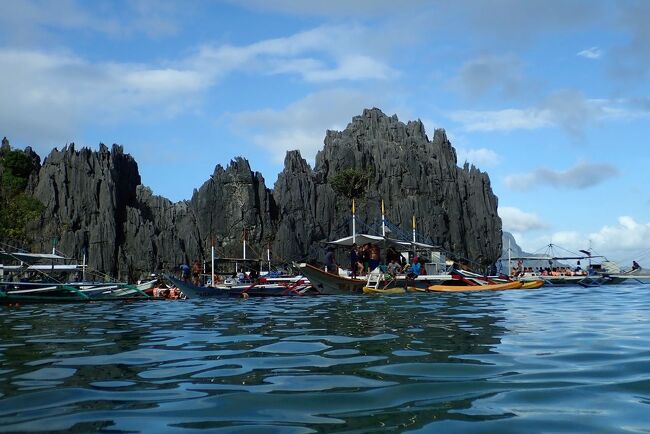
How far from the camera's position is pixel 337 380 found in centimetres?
604

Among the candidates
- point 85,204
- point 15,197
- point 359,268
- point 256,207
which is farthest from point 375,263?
point 15,197

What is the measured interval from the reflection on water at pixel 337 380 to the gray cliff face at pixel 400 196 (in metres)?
84.0

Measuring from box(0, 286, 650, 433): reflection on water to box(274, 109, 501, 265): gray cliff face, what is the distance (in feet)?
276

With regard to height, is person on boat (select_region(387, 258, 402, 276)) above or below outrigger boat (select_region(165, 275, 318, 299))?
above

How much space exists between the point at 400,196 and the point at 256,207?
26118mm

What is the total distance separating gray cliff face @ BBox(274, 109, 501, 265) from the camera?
10125cm

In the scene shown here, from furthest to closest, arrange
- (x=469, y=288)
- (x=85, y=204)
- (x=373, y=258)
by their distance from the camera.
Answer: (x=85, y=204), (x=373, y=258), (x=469, y=288)

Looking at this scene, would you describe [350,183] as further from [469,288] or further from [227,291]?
[227,291]

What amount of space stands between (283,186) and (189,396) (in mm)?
98109

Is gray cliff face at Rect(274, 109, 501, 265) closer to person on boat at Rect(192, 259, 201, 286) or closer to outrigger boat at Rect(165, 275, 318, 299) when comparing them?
person on boat at Rect(192, 259, 201, 286)

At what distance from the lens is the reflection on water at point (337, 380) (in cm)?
443

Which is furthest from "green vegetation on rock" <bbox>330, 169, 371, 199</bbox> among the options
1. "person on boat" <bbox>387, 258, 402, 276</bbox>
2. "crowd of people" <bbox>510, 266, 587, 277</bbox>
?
"person on boat" <bbox>387, 258, 402, 276</bbox>

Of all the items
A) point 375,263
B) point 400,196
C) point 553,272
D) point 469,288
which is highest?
point 400,196

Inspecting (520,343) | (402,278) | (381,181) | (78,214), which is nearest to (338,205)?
(381,181)
